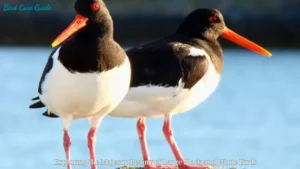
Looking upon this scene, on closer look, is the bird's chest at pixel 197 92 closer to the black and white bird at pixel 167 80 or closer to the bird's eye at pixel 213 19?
the black and white bird at pixel 167 80

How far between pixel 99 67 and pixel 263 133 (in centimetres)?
1536

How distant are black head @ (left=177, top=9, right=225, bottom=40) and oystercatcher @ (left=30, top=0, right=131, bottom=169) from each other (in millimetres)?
1917

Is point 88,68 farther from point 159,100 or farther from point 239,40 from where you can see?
point 239,40

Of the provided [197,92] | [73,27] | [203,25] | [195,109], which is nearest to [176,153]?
[197,92]

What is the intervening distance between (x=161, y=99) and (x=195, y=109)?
16.4 metres

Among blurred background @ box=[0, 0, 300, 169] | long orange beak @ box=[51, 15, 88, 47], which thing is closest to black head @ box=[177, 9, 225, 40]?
blurred background @ box=[0, 0, 300, 169]

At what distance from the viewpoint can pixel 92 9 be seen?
9078 millimetres

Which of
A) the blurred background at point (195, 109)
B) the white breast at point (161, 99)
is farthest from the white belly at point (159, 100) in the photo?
the blurred background at point (195, 109)

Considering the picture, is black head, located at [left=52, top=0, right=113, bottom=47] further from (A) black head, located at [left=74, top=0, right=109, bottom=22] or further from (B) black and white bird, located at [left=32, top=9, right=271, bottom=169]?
(B) black and white bird, located at [left=32, top=9, right=271, bottom=169]

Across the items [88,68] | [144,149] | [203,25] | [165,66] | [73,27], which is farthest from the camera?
[203,25]

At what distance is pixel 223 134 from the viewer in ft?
77.2

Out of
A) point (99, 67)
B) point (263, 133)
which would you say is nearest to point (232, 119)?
point (263, 133)

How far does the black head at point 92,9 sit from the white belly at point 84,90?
0.51 m

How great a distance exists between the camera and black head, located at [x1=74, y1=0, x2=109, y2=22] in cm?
909
